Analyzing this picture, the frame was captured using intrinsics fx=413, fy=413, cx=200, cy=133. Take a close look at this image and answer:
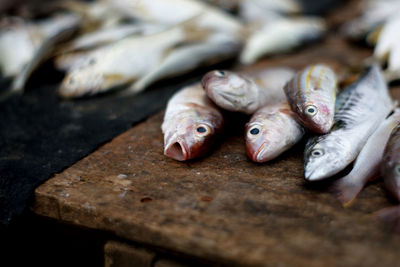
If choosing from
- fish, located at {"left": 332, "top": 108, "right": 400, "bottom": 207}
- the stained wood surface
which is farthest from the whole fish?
fish, located at {"left": 332, "top": 108, "right": 400, "bottom": 207}

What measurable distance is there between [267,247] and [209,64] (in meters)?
3.09

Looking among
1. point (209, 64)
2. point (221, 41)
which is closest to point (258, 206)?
point (209, 64)

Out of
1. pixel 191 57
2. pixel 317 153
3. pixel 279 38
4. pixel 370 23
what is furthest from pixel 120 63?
pixel 370 23

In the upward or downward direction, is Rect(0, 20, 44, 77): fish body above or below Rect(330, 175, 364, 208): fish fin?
below

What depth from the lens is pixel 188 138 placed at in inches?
96.7

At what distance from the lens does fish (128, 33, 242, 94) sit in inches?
158

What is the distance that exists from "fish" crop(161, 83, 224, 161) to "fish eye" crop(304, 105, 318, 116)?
1.83 ft

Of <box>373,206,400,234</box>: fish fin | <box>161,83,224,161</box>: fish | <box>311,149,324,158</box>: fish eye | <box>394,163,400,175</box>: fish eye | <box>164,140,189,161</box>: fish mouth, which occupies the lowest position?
<box>164,140,189,161</box>: fish mouth

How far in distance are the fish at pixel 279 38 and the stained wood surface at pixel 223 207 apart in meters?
2.43

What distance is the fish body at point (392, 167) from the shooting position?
1905 mm

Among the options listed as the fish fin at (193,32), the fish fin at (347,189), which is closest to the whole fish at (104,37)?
the fish fin at (193,32)

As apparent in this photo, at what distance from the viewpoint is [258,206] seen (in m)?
2.02

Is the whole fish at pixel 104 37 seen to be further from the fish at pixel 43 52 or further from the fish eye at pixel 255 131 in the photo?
the fish eye at pixel 255 131

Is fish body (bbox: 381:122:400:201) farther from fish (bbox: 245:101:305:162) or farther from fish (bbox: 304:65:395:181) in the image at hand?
fish (bbox: 245:101:305:162)
